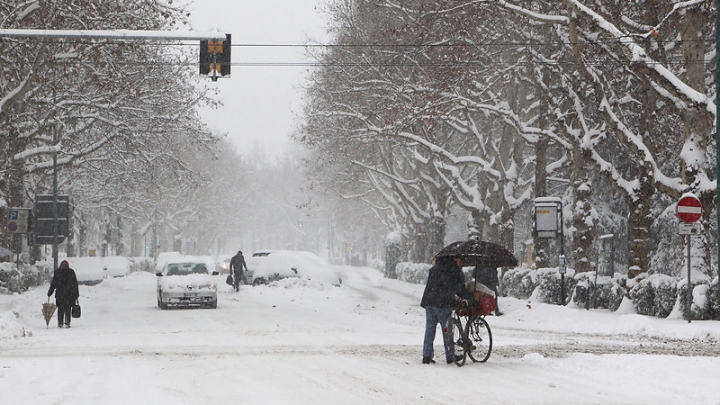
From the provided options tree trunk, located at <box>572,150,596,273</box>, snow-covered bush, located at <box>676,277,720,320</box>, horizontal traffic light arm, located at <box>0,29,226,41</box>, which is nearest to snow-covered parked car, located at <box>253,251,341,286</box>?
tree trunk, located at <box>572,150,596,273</box>

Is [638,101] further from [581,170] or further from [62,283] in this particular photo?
[62,283]

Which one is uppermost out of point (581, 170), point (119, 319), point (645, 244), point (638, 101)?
point (638, 101)

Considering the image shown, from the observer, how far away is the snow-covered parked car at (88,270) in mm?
53606

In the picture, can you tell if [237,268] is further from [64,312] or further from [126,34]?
[126,34]

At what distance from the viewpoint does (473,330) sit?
1550cm

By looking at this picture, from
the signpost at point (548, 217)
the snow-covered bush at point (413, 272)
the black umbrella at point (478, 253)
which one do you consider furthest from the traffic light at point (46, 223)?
the black umbrella at point (478, 253)

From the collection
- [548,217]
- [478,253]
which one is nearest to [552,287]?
[548,217]

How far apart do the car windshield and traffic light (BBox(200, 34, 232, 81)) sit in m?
14.9

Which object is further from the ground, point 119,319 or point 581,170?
point 581,170

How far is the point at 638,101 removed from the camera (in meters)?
31.1

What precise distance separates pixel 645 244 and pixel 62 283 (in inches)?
610

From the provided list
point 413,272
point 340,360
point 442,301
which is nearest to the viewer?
point 442,301

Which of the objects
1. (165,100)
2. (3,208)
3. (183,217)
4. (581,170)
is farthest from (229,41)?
(183,217)

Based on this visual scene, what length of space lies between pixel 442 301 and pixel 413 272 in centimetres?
4021
